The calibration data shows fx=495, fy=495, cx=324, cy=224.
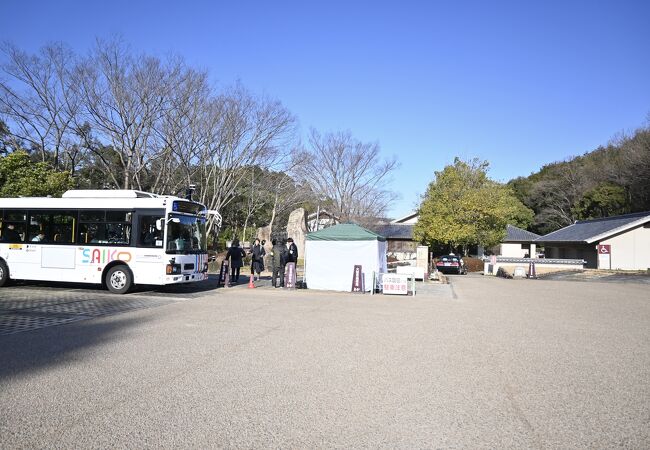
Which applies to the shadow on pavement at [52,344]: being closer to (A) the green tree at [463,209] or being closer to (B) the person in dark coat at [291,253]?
(B) the person in dark coat at [291,253]

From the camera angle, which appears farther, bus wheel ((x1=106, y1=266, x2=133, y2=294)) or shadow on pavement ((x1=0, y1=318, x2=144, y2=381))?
bus wheel ((x1=106, y1=266, x2=133, y2=294))

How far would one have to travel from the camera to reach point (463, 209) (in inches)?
1700

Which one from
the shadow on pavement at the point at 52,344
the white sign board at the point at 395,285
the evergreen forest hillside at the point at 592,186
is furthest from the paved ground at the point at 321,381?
the evergreen forest hillside at the point at 592,186

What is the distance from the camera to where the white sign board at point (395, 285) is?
1672 centimetres

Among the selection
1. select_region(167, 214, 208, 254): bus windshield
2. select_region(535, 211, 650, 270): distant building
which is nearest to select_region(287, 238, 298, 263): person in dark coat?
select_region(167, 214, 208, 254): bus windshield

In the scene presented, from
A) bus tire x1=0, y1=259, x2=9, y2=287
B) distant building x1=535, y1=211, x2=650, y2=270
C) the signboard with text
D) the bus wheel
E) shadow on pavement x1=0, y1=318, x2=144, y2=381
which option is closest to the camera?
shadow on pavement x1=0, y1=318, x2=144, y2=381

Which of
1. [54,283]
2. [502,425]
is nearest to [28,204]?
[54,283]

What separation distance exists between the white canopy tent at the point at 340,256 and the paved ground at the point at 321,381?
19.7 feet

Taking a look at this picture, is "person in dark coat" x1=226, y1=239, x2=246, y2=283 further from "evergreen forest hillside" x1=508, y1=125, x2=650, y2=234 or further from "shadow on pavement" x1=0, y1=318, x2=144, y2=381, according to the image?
"evergreen forest hillside" x1=508, y1=125, x2=650, y2=234

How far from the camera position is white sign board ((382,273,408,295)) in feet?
54.9

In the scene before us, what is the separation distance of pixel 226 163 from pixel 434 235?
2220 cm

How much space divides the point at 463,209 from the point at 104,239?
34151 millimetres

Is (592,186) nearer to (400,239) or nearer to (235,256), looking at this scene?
(400,239)

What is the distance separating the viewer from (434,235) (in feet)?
144
